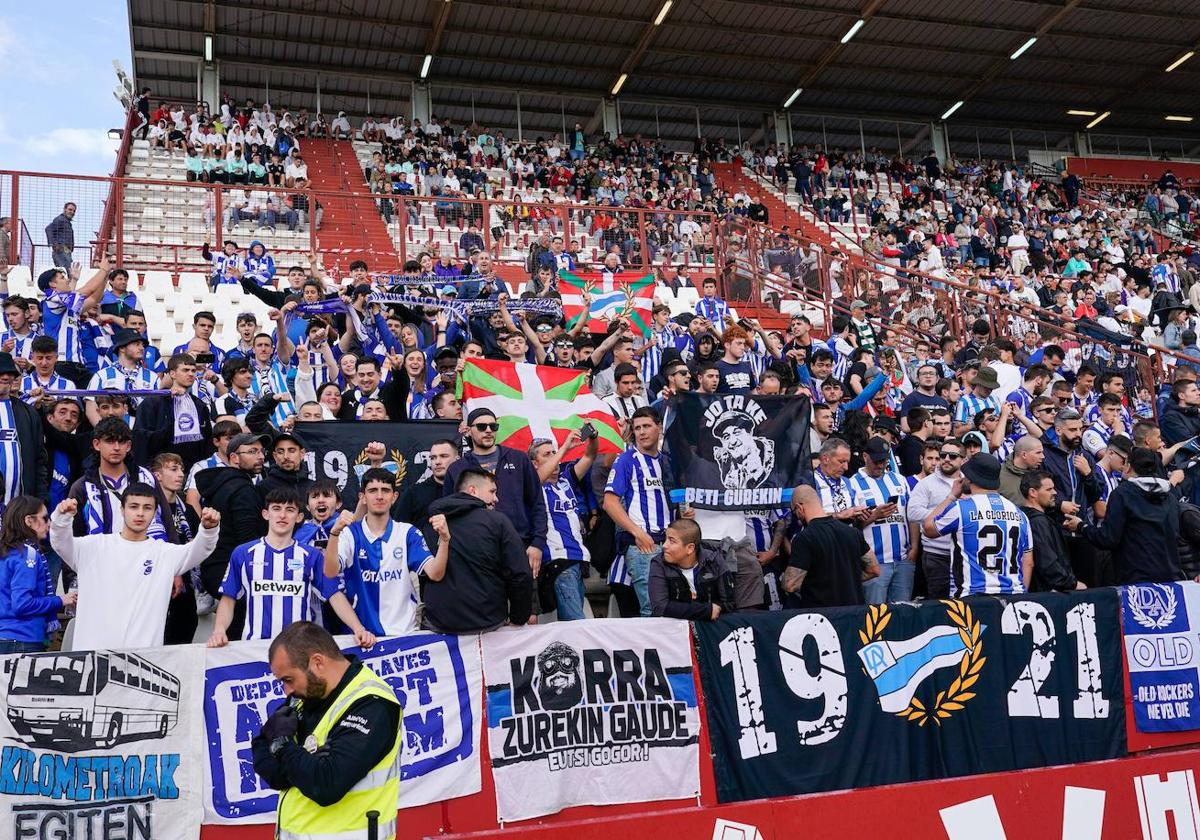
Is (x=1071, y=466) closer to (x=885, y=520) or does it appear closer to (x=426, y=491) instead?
(x=885, y=520)

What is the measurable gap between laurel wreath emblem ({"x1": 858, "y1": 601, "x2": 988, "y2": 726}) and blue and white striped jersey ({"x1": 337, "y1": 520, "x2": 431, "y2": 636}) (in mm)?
3016

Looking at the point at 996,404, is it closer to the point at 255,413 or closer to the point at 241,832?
the point at 255,413

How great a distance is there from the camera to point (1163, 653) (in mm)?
8438

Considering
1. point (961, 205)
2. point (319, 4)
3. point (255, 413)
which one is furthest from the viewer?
point (961, 205)

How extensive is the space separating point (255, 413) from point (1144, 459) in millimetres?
6852

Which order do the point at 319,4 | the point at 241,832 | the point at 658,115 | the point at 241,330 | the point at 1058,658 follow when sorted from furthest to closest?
the point at 658,115
the point at 319,4
the point at 241,330
the point at 1058,658
the point at 241,832

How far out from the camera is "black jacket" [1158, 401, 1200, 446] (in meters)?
11.3

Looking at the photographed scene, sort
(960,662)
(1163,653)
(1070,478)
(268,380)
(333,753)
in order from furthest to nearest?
1. (268,380)
2. (1070,478)
3. (1163,653)
4. (960,662)
5. (333,753)

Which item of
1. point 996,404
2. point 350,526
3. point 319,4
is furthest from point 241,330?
point 319,4

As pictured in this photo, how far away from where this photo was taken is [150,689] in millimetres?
6004

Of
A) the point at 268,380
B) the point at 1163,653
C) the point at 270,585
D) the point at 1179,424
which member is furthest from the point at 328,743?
the point at 1179,424

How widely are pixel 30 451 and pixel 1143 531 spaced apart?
8388mm

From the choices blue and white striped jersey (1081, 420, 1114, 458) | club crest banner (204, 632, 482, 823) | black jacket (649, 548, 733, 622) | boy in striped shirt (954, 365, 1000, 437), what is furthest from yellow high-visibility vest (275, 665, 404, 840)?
boy in striped shirt (954, 365, 1000, 437)

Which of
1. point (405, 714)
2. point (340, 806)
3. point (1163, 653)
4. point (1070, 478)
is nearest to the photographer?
point (340, 806)
